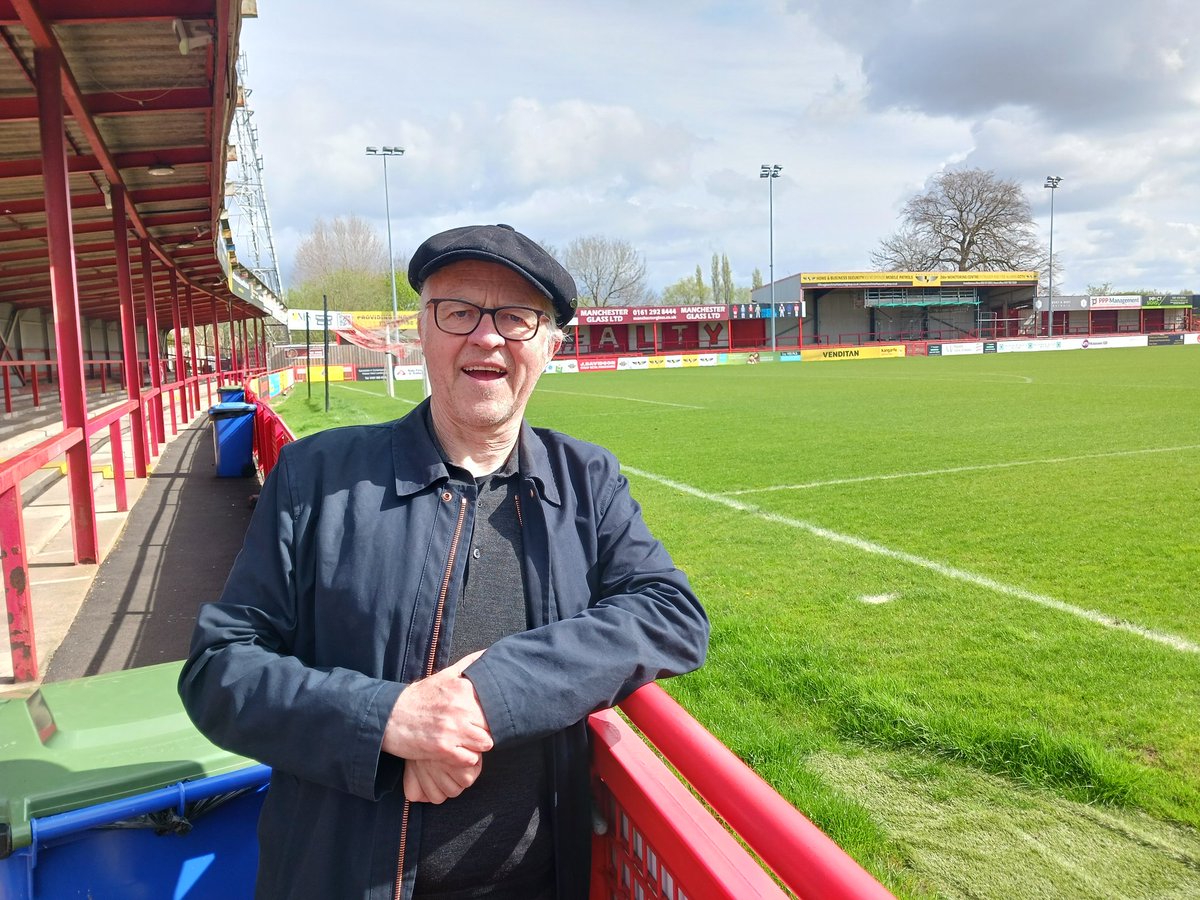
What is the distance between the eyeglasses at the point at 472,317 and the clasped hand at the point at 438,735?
739 mm

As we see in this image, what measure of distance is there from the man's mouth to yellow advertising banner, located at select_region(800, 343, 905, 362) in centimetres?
5543

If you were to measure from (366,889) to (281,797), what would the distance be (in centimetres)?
25

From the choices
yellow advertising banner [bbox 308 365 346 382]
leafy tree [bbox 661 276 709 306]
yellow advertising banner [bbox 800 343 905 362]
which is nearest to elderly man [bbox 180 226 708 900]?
yellow advertising banner [bbox 308 365 346 382]

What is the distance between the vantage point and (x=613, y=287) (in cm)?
9250

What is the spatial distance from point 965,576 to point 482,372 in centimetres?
474

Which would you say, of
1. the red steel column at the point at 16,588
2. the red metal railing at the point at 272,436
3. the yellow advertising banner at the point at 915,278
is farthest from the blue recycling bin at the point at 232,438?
the yellow advertising banner at the point at 915,278

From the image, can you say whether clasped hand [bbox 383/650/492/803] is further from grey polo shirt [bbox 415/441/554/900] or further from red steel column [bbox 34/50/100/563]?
red steel column [bbox 34/50/100/563]

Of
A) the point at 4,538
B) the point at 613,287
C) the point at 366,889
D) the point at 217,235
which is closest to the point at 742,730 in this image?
the point at 366,889

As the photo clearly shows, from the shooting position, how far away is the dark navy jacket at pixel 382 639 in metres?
1.43

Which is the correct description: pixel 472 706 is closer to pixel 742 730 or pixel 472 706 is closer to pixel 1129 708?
pixel 742 730

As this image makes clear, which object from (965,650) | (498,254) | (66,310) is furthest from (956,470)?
(498,254)

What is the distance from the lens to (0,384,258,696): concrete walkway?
4902mm

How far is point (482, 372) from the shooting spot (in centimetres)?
184

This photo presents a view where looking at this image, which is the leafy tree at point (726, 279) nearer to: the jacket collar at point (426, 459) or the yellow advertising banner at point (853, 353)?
the yellow advertising banner at point (853, 353)
